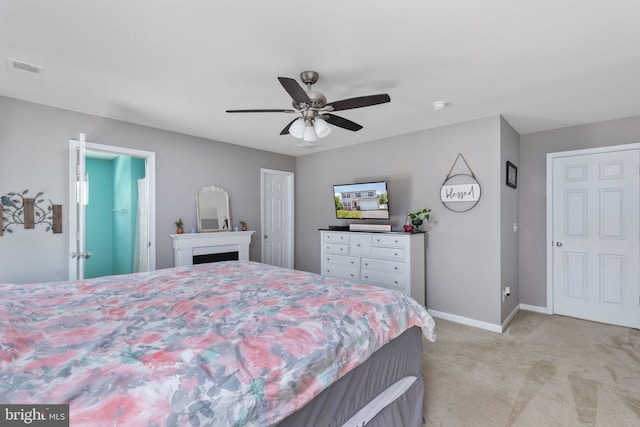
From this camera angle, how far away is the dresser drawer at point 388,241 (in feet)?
12.0

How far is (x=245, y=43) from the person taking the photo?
1.98m

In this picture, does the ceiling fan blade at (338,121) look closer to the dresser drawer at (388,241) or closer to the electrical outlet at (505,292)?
the dresser drawer at (388,241)

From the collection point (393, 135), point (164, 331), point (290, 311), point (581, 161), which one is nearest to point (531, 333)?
point (581, 161)

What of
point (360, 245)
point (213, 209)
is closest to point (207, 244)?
point (213, 209)

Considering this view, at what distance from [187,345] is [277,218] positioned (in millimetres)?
4311

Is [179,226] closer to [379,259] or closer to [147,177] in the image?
[147,177]

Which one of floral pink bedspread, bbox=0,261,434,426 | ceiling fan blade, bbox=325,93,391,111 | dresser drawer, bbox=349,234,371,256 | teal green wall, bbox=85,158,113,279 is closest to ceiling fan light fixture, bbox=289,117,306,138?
ceiling fan blade, bbox=325,93,391,111

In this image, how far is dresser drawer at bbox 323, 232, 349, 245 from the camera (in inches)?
166

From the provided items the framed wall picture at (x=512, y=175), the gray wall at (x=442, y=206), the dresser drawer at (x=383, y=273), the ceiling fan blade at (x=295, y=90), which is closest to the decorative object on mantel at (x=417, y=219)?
the gray wall at (x=442, y=206)

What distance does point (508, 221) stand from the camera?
365cm

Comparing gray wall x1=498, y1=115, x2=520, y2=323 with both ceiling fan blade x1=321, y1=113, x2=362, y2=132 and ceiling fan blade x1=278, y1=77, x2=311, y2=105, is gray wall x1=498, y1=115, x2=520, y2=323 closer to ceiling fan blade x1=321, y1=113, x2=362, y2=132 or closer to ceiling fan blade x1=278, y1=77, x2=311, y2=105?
ceiling fan blade x1=321, y1=113, x2=362, y2=132

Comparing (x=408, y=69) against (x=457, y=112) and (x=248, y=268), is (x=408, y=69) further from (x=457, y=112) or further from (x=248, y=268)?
(x=248, y=268)

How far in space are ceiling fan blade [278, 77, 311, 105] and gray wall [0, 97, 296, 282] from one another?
8.56ft

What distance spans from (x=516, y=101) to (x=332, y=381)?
3.19m
